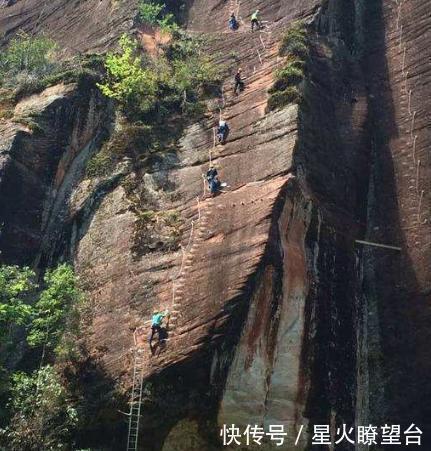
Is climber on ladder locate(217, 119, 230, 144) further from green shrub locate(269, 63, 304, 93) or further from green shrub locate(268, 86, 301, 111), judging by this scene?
green shrub locate(269, 63, 304, 93)

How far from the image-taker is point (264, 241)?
13328 millimetres

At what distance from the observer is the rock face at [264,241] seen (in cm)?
1275

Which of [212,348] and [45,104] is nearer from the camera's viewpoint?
[212,348]

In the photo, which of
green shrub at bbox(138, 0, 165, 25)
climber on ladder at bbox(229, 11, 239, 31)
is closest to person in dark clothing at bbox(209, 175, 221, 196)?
climber on ladder at bbox(229, 11, 239, 31)

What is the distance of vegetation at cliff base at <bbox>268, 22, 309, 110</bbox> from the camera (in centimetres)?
1669

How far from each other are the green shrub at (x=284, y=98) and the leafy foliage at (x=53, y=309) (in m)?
6.61

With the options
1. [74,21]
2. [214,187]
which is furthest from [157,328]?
[74,21]

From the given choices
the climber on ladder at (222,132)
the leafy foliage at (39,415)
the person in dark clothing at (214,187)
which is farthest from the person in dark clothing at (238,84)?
the leafy foliage at (39,415)

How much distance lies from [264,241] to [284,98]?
4.92 metres

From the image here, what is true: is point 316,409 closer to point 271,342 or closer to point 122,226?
point 271,342

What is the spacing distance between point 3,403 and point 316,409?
249 inches

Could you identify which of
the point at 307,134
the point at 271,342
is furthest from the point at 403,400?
the point at 307,134

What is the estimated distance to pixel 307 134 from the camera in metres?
15.9

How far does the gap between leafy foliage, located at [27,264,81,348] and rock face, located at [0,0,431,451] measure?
53 centimetres
